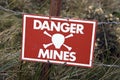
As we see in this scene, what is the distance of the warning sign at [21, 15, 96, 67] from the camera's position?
2875mm

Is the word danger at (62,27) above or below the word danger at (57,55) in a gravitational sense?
above

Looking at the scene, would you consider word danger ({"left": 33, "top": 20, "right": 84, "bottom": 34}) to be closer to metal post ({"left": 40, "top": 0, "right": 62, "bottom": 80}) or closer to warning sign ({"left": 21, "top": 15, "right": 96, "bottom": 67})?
warning sign ({"left": 21, "top": 15, "right": 96, "bottom": 67})

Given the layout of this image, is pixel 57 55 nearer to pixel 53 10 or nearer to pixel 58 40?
pixel 58 40

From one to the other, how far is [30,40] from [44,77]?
1.05 ft

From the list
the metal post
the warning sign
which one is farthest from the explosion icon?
the metal post

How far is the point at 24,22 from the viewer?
114 inches

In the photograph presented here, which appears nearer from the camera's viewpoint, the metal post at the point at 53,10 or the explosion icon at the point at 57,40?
the explosion icon at the point at 57,40

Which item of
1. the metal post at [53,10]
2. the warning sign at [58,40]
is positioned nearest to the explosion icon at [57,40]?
the warning sign at [58,40]

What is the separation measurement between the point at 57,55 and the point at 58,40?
11 cm

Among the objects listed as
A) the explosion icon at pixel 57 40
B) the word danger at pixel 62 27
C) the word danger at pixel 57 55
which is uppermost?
the word danger at pixel 62 27

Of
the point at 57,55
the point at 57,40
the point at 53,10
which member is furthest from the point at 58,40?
the point at 53,10

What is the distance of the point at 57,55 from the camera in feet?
9.56

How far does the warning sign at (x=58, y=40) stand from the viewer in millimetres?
2875

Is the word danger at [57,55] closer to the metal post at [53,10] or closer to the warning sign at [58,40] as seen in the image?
the warning sign at [58,40]
